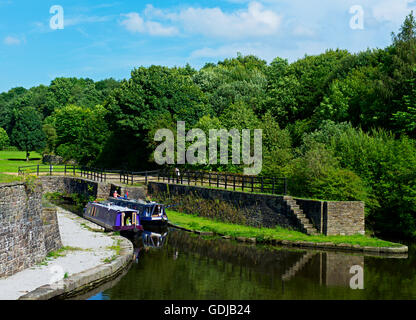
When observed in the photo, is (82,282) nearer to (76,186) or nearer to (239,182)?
(239,182)

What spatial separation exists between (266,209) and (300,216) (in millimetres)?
2429

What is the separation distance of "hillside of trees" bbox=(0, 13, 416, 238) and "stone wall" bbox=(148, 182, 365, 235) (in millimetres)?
1246

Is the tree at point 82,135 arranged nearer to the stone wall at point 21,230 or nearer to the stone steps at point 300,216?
the stone steps at point 300,216

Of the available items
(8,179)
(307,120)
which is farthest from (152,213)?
(307,120)

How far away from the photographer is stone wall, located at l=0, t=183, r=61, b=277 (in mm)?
15023

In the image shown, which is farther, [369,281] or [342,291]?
[369,281]

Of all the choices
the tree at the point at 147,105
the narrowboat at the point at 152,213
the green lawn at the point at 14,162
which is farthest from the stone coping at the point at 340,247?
the green lawn at the point at 14,162

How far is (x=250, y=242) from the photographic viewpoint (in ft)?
80.3

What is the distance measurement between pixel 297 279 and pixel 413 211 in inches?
434

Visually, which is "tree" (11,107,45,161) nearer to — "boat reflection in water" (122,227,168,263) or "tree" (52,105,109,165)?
"tree" (52,105,109,165)

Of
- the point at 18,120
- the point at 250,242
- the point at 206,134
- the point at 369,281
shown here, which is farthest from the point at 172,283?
the point at 18,120

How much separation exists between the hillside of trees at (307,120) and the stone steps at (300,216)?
144 cm

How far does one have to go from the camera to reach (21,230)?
635 inches
